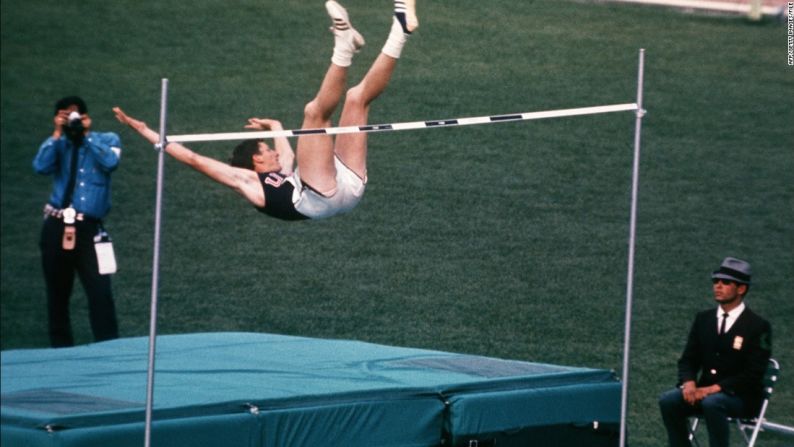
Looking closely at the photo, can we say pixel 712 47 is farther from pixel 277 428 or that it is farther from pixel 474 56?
pixel 277 428

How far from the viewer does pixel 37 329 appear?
8914 mm


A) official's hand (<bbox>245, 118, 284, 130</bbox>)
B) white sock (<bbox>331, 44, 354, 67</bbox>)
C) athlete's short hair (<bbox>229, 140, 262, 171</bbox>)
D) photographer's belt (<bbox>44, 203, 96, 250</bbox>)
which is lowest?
photographer's belt (<bbox>44, 203, 96, 250</bbox>)

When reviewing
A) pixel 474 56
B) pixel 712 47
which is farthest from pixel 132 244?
pixel 712 47

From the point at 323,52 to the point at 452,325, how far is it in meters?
4.78

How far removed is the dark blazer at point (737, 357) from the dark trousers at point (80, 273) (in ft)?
10.7

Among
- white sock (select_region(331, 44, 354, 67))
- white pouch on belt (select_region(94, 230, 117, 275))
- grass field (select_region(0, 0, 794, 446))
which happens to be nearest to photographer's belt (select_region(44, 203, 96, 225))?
white pouch on belt (select_region(94, 230, 117, 275))

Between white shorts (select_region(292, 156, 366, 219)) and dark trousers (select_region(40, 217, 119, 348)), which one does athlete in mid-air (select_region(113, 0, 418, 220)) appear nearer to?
white shorts (select_region(292, 156, 366, 219))

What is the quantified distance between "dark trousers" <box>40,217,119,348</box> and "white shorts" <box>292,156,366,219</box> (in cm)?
237

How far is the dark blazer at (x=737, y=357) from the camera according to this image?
618 centimetres

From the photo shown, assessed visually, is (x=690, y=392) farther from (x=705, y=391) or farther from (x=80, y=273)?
(x=80, y=273)

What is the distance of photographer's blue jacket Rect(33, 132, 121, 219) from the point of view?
24.0 feet

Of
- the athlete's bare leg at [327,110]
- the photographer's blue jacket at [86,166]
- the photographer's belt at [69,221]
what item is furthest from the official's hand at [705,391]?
the photographer's belt at [69,221]

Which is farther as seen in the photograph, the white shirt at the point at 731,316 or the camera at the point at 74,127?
the camera at the point at 74,127

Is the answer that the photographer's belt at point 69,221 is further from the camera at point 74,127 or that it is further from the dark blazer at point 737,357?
the dark blazer at point 737,357
